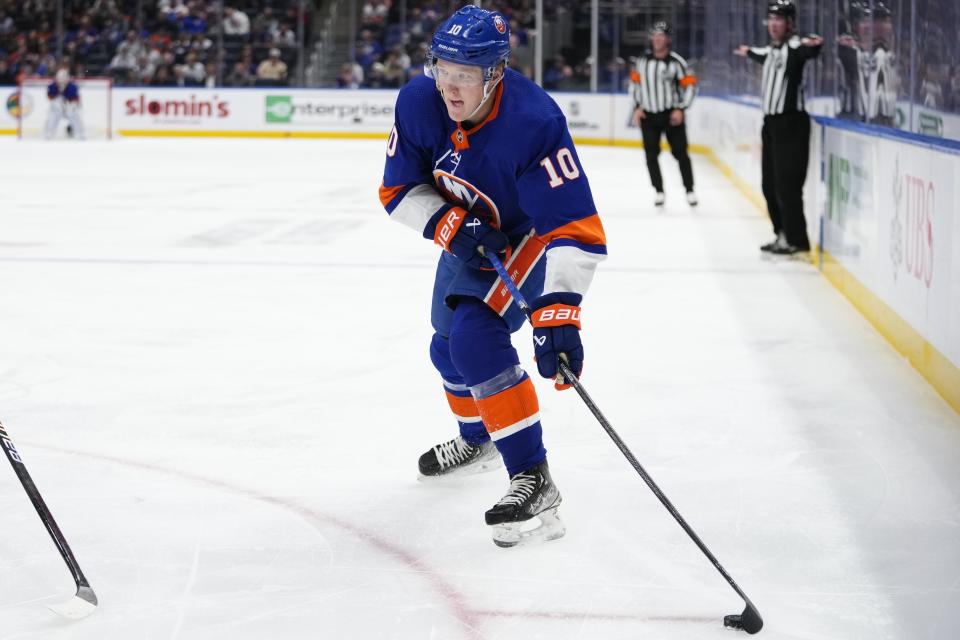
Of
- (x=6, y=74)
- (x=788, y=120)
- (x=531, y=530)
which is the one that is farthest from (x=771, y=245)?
(x=6, y=74)

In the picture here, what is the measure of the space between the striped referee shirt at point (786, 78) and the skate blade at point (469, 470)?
13.3ft

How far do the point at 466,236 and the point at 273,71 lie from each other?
16466 millimetres

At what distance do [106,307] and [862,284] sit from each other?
314 cm

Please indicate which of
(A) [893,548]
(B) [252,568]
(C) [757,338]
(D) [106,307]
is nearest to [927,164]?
(C) [757,338]

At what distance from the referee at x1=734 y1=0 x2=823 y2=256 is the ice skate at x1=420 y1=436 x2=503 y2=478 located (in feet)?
13.0

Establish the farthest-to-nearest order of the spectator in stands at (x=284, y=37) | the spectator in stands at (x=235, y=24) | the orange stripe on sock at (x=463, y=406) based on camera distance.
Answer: the spectator in stands at (x=235, y=24)
the spectator in stands at (x=284, y=37)
the orange stripe on sock at (x=463, y=406)

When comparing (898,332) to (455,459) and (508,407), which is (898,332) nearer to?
(455,459)

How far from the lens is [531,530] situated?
259 cm

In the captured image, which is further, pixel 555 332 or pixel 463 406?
pixel 463 406

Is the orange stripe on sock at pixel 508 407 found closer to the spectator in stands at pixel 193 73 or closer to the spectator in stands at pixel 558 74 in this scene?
the spectator in stands at pixel 558 74

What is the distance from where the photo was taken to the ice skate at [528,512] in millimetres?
2518

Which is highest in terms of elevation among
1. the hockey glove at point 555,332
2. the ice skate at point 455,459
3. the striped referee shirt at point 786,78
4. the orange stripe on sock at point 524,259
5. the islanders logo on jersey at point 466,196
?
the striped referee shirt at point 786,78

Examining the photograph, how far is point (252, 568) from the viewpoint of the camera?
7.92ft

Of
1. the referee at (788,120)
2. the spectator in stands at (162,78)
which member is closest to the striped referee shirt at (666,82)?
the referee at (788,120)
